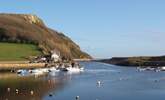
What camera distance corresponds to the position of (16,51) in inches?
6334

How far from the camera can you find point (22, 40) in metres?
189

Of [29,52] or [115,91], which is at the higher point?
[29,52]

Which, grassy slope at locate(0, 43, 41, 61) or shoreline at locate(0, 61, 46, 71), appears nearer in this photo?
shoreline at locate(0, 61, 46, 71)

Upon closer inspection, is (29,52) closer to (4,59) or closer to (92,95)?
(4,59)

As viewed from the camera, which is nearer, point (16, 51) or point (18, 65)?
point (18, 65)

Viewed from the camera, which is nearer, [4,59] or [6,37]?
[4,59]

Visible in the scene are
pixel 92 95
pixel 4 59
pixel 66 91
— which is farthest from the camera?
pixel 4 59

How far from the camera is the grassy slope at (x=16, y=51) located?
491 ft

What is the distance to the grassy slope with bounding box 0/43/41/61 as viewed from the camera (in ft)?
491

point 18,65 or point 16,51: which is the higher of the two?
point 16,51

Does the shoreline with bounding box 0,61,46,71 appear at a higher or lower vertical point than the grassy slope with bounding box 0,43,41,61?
lower

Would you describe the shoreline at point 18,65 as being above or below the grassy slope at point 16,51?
below

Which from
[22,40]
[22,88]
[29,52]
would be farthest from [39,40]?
[22,88]

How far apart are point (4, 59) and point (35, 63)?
9421 mm
